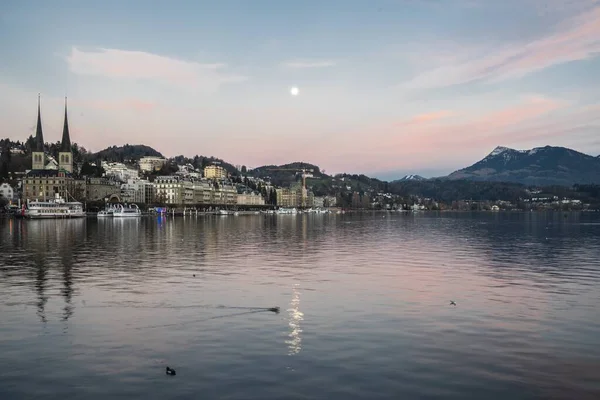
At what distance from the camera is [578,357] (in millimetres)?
17906

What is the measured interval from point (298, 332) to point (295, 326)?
977 mm

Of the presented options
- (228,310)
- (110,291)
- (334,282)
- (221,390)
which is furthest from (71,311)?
(334,282)

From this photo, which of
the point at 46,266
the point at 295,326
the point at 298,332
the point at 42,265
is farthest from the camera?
the point at 42,265

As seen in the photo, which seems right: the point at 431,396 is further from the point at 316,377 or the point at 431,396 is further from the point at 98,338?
the point at 98,338

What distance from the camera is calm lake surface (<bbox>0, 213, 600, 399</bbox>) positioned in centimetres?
1513

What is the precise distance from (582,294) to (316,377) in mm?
20963

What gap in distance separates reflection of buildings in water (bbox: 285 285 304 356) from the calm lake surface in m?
0.08

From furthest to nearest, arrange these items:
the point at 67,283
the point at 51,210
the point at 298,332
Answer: the point at 51,210 → the point at 67,283 → the point at 298,332

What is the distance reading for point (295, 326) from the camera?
21.8 metres

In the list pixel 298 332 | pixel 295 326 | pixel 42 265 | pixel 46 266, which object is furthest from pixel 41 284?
pixel 298 332

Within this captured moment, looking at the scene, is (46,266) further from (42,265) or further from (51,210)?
(51,210)

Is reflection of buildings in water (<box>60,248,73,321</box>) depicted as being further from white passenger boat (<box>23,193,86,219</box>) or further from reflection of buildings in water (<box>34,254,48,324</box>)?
white passenger boat (<box>23,193,86,219</box>)

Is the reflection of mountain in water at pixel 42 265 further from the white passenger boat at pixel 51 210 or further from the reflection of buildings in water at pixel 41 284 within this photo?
the white passenger boat at pixel 51 210

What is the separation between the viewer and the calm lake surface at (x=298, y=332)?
1513 centimetres
